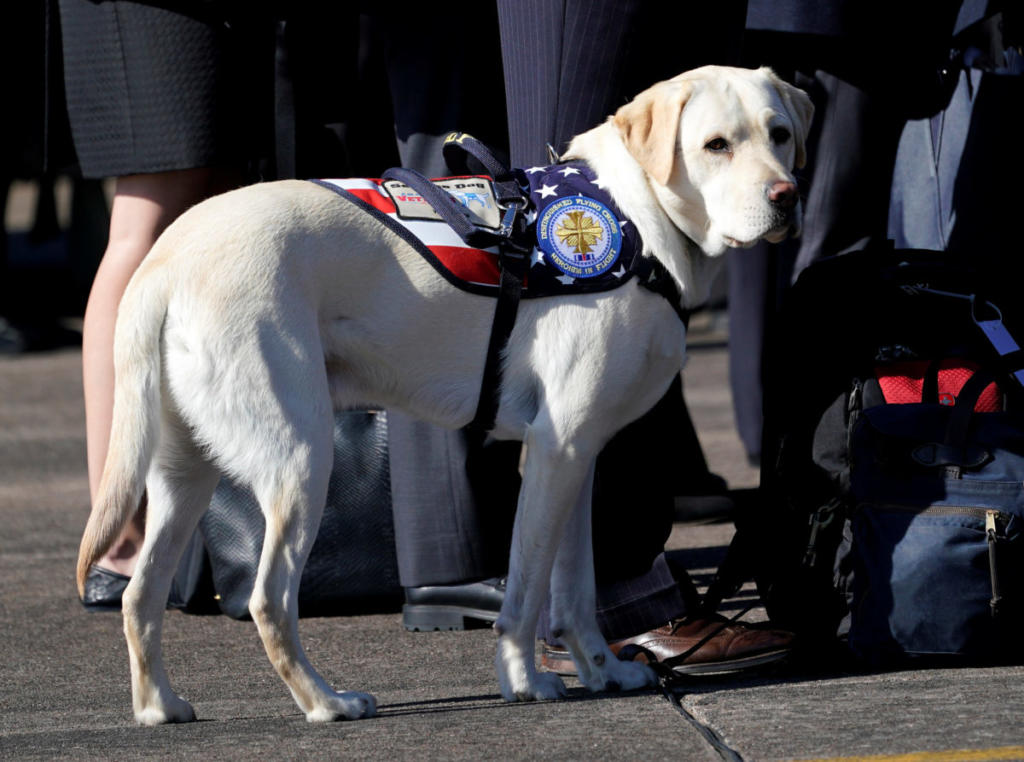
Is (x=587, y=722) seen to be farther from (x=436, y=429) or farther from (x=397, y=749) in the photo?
(x=436, y=429)

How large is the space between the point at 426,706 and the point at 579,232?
3.47 feet

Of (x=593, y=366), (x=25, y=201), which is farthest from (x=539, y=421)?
(x=25, y=201)

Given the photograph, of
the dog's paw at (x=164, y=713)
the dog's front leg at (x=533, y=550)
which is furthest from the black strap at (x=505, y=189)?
the dog's paw at (x=164, y=713)

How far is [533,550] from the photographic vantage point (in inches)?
132

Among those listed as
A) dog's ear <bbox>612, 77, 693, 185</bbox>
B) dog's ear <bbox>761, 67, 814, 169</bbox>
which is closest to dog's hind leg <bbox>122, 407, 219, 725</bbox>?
dog's ear <bbox>612, 77, 693, 185</bbox>

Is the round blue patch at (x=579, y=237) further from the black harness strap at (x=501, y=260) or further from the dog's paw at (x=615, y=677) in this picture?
the dog's paw at (x=615, y=677)

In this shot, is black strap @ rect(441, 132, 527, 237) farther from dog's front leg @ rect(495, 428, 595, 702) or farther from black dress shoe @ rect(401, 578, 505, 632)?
black dress shoe @ rect(401, 578, 505, 632)

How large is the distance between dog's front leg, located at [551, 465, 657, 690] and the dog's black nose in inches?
27.6

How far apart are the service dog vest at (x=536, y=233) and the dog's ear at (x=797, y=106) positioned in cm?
44

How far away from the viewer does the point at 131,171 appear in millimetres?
4227

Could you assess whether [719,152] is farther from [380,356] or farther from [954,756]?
[954,756]

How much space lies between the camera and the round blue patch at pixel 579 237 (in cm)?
333

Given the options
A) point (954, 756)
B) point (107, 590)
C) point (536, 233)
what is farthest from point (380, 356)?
point (107, 590)

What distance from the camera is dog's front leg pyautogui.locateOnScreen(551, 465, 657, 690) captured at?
3508 mm
